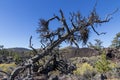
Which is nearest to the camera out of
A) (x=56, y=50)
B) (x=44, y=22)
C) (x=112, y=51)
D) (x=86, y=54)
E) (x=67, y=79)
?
(x=44, y=22)

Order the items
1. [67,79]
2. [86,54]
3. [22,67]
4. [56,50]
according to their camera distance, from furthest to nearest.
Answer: [86,54] → [67,79] → [56,50] → [22,67]

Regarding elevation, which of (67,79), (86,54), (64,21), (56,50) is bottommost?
(67,79)

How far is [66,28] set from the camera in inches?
489

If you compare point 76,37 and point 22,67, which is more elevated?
point 76,37

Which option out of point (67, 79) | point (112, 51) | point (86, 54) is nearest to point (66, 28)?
point (67, 79)

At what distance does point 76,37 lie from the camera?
534 inches

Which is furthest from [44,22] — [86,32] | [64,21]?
[86,32]

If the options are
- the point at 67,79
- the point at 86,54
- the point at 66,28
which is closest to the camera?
the point at 66,28

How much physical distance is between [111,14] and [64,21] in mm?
2512

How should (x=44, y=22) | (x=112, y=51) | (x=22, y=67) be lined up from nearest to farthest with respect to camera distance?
1. (x=22, y=67)
2. (x=44, y=22)
3. (x=112, y=51)

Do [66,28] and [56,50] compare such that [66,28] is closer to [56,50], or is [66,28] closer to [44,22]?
[44,22]

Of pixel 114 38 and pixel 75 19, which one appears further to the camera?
pixel 114 38

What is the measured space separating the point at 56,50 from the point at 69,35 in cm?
239

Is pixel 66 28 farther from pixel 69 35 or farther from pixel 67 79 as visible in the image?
pixel 67 79
